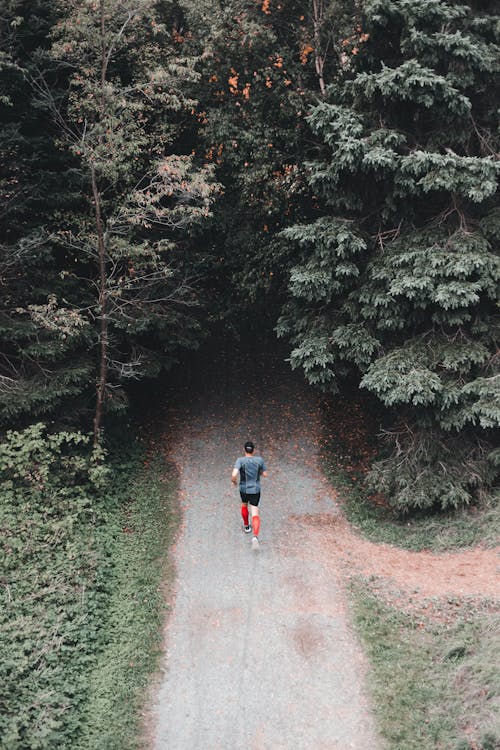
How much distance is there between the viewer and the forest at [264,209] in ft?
37.9

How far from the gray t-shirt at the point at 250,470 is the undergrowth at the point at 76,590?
7.78 ft

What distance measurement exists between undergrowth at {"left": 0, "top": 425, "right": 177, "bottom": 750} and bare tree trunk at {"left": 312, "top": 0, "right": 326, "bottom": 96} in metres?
10.2

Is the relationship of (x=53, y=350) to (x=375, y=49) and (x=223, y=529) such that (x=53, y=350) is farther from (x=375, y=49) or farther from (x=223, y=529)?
(x=375, y=49)

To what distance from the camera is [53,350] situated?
40.0 ft

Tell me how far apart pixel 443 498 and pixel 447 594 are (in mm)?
2396

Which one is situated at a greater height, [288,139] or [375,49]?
[375,49]


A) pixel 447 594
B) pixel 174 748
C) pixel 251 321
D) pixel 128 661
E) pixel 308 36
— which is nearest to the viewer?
pixel 174 748

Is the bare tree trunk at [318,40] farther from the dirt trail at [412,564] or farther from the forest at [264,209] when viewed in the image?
the dirt trail at [412,564]

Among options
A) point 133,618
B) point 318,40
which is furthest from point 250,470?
point 318,40

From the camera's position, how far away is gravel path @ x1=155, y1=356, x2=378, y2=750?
8.30 metres

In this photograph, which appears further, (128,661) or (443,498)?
(443,498)

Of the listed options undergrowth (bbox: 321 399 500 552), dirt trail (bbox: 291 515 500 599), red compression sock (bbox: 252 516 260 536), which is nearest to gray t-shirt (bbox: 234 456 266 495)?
red compression sock (bbox: 252 516 260 536)

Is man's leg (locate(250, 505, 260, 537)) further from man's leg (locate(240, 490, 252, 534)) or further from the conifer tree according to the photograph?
the conifer tree

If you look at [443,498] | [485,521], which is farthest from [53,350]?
[485,521]
